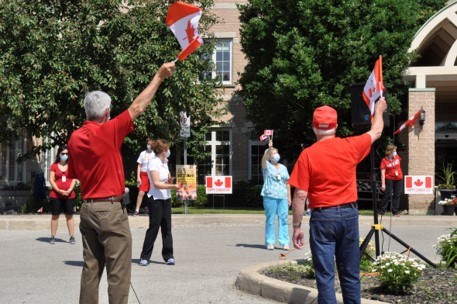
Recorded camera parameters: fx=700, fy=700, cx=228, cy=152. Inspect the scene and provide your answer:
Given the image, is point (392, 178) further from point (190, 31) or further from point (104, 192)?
point (104, 192)

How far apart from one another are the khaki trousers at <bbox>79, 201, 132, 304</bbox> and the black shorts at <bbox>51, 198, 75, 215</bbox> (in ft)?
25.1

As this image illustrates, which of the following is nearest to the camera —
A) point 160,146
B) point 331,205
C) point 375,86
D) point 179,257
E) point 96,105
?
point 96,105

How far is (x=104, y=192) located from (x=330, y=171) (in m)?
1.94

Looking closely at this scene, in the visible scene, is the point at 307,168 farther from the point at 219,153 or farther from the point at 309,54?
the point at 219,153

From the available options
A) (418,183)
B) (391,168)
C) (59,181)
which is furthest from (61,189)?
(418,183)

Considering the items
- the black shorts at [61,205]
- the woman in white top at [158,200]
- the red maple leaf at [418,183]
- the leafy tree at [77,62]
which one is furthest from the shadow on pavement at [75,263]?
the red maple leaf at [418,183]

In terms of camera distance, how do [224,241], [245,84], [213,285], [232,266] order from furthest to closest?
[245,84] → [224,241] → [232,266] → [213,285]

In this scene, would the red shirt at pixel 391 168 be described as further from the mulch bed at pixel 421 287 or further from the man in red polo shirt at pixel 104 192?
the man in red polo shirt at pixel 104 192

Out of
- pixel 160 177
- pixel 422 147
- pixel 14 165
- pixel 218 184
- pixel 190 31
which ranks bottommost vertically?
pixel 218 184

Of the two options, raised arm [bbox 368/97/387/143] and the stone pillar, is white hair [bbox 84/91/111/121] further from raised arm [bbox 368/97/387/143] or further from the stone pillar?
the stone pillar

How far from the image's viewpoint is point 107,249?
5.70m

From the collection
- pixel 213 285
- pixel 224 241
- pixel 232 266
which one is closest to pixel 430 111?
pixel 224 241

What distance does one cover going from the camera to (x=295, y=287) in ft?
25.3

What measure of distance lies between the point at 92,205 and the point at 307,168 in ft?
6.13
